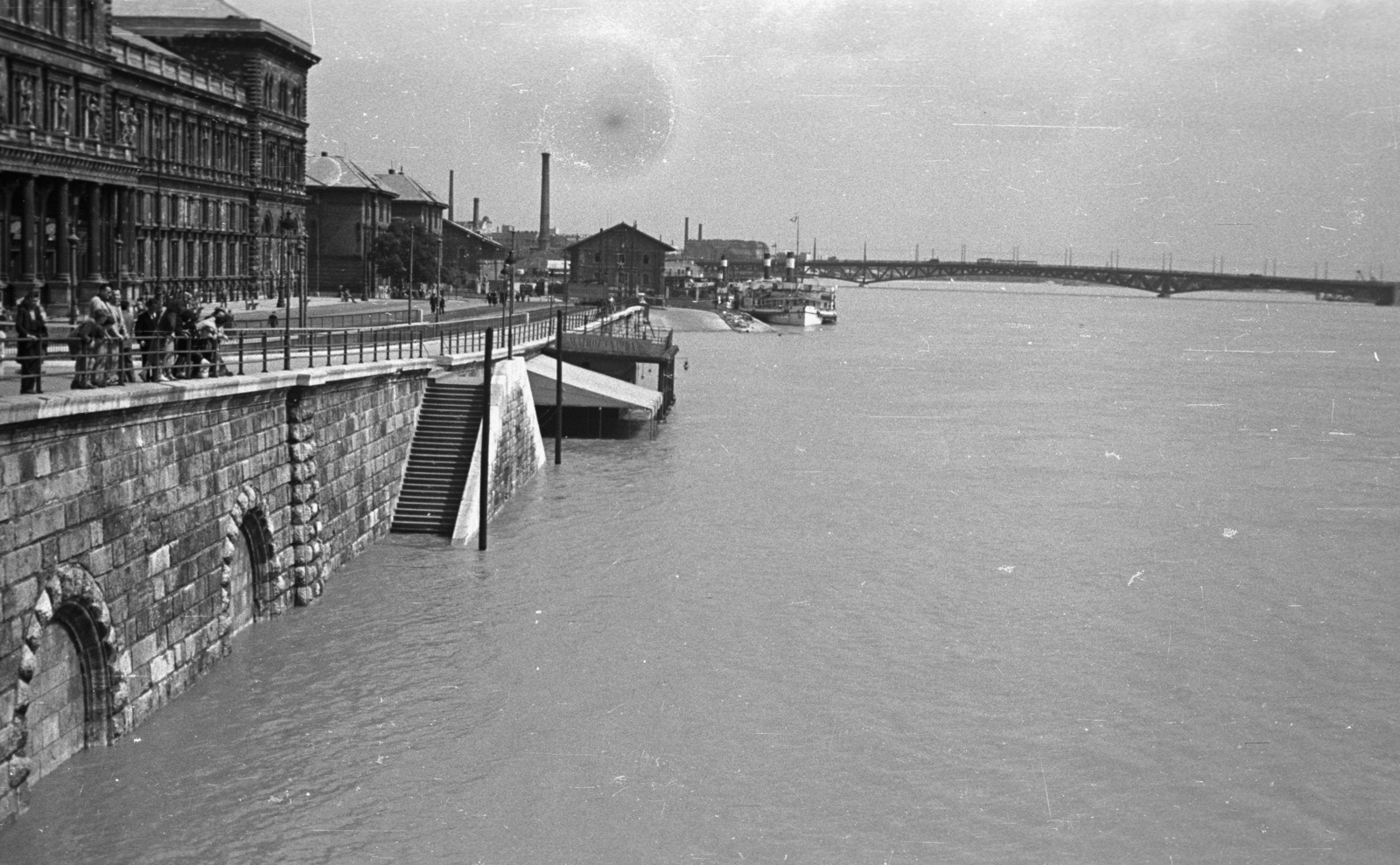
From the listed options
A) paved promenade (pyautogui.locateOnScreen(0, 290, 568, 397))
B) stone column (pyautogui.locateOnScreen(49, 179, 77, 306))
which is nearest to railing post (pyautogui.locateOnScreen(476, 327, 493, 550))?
paved promenade (pyautogui.locateOnScreen(0, 290, 568, 397))

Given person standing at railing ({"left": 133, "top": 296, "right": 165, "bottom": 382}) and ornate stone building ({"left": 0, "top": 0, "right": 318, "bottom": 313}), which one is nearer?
person standing at railing ({"left": 133, "top": 296, "right": 165, "bottom": 382})

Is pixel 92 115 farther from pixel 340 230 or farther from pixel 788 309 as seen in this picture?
pixel 788 309

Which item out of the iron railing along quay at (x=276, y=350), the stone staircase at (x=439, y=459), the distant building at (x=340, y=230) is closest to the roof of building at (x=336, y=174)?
the distant building at (x=340, y=230)

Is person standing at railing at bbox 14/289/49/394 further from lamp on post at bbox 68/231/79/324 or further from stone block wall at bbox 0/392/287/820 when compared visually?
lamp on post at bbox 68/231/79/324

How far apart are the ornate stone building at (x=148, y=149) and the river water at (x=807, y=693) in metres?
15.6

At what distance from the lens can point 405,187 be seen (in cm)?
13138

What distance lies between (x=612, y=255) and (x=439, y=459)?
443 ft

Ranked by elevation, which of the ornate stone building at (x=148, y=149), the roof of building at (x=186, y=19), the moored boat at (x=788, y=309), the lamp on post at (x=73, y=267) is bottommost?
the moored boat at (x=788, y=309)

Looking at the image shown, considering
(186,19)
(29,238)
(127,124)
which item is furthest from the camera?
(186,19)

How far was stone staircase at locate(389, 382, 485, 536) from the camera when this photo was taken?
34250 mm

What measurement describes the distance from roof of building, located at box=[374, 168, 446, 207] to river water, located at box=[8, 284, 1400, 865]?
85569 millimetres

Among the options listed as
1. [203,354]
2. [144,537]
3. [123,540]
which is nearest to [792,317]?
[203,354]

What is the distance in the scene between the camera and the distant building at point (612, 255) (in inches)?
6614

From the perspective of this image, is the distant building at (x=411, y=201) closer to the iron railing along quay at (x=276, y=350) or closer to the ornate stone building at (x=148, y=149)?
the ornate stone building at (x=148, y=149)
